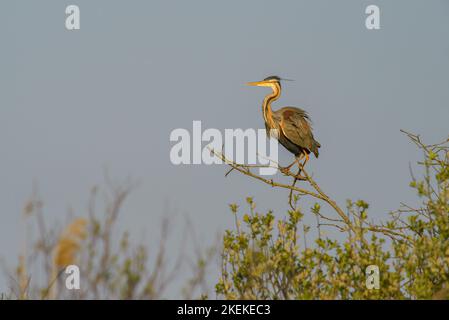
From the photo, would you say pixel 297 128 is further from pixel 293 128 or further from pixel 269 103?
pixel 269 103

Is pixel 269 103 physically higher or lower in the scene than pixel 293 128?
higher

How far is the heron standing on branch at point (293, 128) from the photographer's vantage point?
17.4 m

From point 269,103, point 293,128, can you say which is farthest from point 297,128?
point 269,103

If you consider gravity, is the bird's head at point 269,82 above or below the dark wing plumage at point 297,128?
above

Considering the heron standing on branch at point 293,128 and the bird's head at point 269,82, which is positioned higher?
Answer: the bird's head at point 269,82

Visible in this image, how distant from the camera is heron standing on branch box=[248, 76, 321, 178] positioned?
57.1ft

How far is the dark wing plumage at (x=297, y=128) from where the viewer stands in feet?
57.0

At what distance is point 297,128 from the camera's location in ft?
57.1

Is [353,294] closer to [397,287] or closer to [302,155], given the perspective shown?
[397,287]

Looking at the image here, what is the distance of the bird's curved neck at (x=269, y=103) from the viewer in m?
17.5

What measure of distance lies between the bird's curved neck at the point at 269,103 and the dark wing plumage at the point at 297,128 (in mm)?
187

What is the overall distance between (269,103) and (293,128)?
0.77 meters
